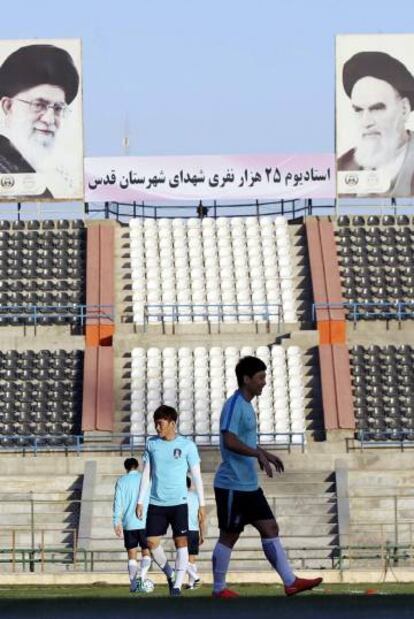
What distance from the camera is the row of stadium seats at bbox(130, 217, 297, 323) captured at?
4212cm

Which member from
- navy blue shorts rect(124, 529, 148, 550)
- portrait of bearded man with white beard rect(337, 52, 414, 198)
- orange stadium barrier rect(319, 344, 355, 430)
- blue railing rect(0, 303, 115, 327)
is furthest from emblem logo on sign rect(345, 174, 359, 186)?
navy blue shorts rect(124, 529, 148, 550)

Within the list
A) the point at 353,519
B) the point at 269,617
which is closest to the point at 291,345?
the point at 353,519

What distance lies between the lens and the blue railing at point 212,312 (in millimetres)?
41562

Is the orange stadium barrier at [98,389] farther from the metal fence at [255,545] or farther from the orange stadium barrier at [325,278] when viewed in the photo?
the orange stadium barrier at [325,278]

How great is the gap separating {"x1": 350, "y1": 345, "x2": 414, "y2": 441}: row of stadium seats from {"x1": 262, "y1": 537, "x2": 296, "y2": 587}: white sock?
22.6 m

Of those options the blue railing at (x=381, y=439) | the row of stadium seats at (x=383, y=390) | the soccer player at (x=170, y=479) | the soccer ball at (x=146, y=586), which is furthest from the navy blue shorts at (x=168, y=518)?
the row of stadium seats at (x=383, y=390)

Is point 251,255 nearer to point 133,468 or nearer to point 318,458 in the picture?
point 318,458

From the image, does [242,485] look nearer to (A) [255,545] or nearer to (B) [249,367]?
(B) [249,367]

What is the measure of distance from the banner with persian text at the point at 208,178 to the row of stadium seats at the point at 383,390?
21.1 feet

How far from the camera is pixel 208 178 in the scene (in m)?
45.6

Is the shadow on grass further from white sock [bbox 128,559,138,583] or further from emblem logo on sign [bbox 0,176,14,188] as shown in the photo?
emblem logo on sign [bbox 0,176,14,188]

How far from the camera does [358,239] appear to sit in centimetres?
4450

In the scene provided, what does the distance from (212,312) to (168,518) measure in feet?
83.4

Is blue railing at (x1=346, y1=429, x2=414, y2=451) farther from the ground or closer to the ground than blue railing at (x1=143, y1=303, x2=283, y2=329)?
closer to the ground
